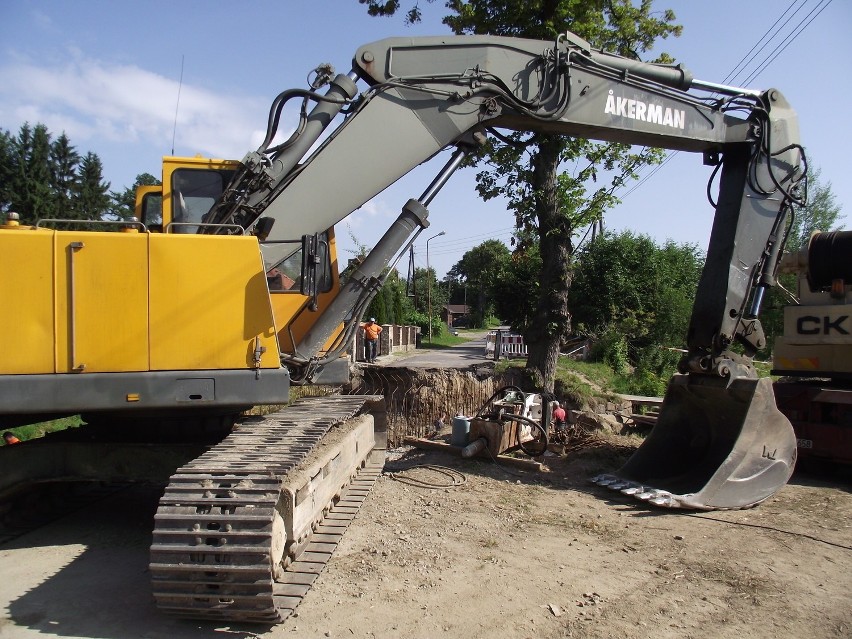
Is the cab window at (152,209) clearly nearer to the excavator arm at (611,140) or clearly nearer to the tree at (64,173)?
the excavator arm at (611,140)

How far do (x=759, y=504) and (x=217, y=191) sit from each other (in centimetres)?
596

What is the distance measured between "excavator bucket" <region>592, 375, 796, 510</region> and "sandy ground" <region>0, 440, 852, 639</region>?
0.20 meters

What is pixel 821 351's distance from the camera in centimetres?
841

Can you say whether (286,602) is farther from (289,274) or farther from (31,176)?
(31,176)

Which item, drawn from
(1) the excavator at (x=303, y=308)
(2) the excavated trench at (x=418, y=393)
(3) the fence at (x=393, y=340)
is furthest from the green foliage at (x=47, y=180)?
(1) the excavator at (x=303, y=308)

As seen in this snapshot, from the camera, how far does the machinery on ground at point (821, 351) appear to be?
7.93 metres

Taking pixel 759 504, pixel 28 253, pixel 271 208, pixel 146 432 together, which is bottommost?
pixel 759 504

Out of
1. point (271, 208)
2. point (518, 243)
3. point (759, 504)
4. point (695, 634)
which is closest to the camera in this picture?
point (695, 634)

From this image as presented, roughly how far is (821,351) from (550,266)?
172 inches

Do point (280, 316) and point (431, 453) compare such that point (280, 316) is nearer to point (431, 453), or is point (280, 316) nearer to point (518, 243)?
point (431, 453)

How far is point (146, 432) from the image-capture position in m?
5.83

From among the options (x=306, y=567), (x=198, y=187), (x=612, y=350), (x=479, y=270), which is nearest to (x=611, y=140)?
(x=198, y=187)

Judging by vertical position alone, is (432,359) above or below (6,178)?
below

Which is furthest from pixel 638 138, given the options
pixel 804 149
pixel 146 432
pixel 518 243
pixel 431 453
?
pixel 518 243
